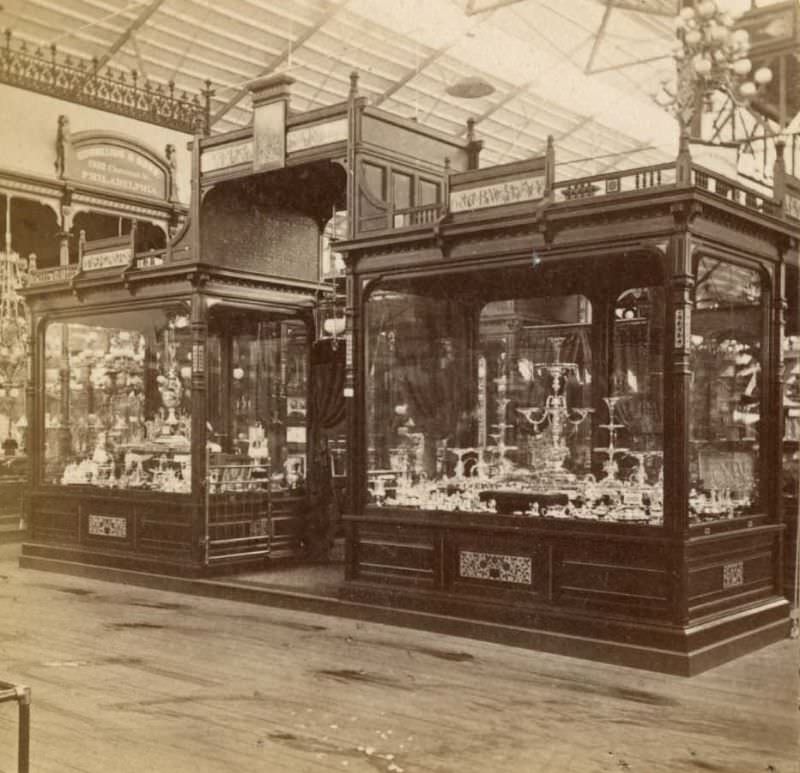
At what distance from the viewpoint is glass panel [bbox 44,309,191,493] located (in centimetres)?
888

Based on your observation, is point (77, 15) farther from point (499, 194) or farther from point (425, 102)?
point (499, 194)

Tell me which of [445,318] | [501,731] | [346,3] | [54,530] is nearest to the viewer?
[501,731]

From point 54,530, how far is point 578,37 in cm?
1084

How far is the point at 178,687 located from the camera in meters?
5.13

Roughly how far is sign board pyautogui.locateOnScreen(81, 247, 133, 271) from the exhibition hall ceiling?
322cm

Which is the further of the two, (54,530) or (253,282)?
(54,530)

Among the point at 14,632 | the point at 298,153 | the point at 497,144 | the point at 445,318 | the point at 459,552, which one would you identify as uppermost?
the point at 497,144

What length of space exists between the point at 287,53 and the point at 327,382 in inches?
277

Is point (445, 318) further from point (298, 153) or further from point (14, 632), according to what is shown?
point (14, 632)

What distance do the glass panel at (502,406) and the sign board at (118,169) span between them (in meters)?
5.45

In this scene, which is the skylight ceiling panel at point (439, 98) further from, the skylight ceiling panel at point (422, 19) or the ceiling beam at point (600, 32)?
the ceiling beam at point (600, 32)

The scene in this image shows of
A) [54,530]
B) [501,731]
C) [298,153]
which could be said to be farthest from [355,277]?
[54,530]

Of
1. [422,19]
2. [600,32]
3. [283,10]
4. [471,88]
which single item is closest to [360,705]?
[471,88]

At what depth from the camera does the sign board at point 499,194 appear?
6141 mm
